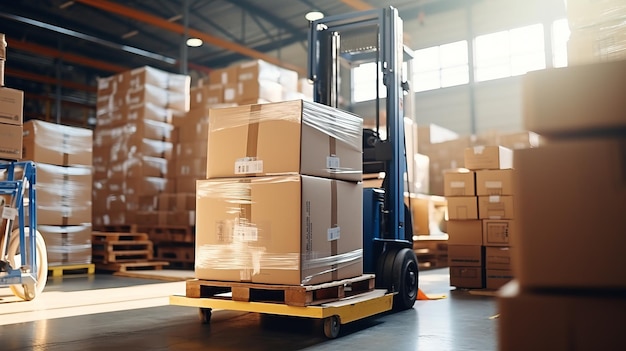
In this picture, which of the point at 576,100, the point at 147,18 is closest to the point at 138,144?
the point at 147,18

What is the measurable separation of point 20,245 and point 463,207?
412 centimetres

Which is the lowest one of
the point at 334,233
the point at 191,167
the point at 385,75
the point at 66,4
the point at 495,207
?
the point at 334,233

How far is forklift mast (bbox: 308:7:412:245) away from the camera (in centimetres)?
438

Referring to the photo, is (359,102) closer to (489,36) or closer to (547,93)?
(489,36)

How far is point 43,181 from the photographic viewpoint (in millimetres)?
7043

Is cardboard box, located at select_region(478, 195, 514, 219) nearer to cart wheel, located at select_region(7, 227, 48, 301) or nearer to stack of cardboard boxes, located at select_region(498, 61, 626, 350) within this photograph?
cart wheel, located at select_region(7, 227, 48, 301)

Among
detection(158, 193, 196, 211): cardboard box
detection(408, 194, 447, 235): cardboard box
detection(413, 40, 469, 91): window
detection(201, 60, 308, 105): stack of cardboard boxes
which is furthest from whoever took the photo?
detection(413, 40, 469, 91): window

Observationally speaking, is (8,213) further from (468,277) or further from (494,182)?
(494,182)

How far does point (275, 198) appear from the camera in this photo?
3.29m

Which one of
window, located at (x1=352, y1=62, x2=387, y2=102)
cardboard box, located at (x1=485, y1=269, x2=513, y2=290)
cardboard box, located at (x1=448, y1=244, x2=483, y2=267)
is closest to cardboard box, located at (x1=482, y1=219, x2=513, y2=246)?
cardboard box, located at (x1=448, y1=244, x2=483, y2=267)

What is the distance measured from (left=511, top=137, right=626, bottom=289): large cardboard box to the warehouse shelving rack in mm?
4518

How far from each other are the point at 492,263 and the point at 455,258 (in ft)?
1.23

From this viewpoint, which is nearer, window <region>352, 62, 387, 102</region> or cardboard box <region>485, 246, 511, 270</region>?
cardboard box <region>485, 246, 511, 270</region>

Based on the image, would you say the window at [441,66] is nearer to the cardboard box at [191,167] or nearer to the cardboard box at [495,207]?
the cardboard box at [191,167]
